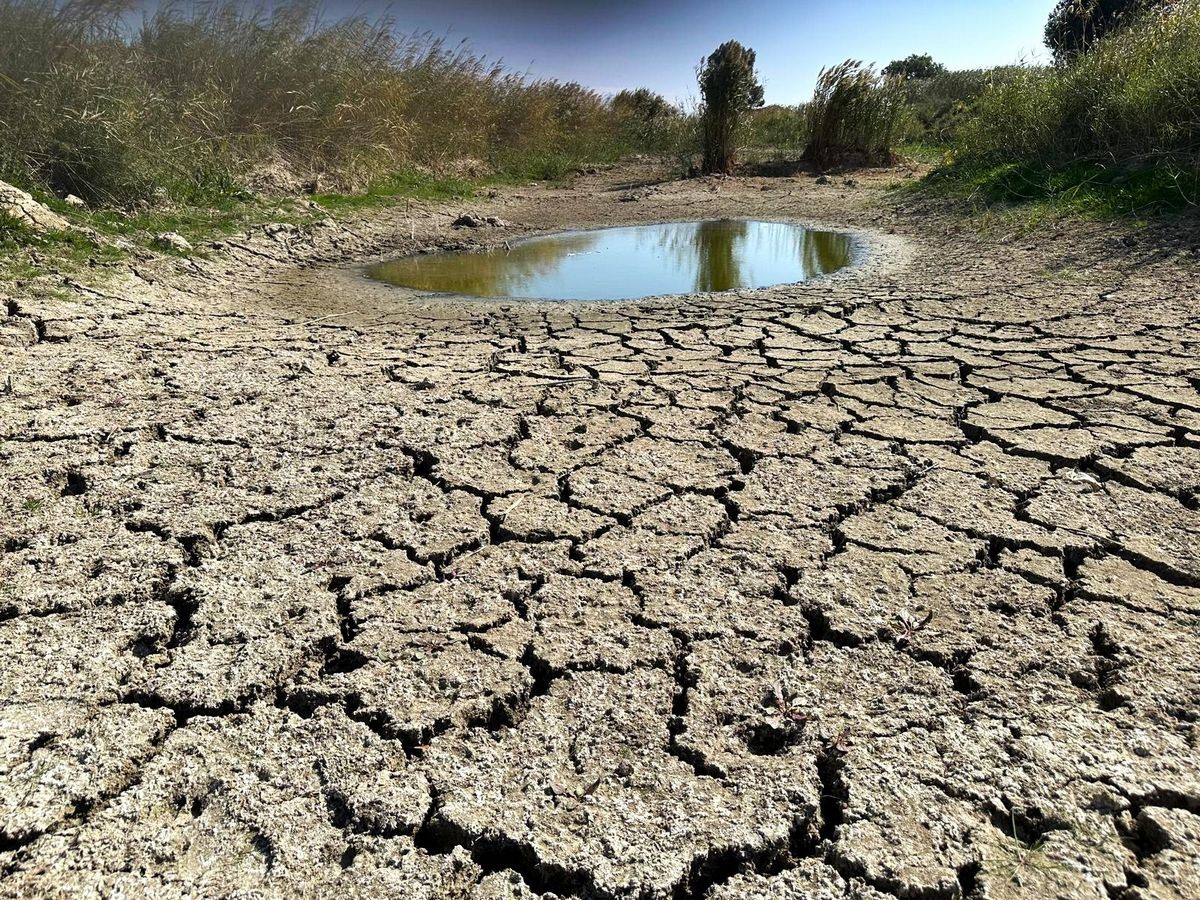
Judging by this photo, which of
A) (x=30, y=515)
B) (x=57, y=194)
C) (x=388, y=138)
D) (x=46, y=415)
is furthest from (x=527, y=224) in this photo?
(x=30, y=515)

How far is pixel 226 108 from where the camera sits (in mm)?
7113

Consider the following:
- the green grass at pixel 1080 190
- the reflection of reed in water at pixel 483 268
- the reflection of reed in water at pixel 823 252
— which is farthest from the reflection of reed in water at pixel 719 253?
the green grass at pixel 1080 190

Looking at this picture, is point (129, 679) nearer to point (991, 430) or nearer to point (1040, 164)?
point (991, 430)

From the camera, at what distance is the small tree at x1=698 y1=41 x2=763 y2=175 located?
35.3 ft

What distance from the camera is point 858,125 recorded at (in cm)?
1130

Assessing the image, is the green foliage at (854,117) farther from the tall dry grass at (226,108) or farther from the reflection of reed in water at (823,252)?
the reflection of reed in water at (823,252)

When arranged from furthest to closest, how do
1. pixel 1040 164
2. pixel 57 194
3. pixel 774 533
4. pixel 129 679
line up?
1. pixel 1040 164
2. pixel 57 194
3. pixel 774 533
4. pixel 129 679

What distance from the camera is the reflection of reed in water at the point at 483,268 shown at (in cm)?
491

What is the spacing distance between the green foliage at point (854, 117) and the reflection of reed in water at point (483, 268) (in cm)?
672

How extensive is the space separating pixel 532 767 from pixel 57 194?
5404mm

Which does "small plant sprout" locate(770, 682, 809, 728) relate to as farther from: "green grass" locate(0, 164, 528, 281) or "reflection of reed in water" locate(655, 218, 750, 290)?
"green grass" locate(0, 164, 528, 281)

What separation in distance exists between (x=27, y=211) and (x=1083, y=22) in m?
9.55

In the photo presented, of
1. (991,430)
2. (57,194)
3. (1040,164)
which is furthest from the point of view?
(1040,164)

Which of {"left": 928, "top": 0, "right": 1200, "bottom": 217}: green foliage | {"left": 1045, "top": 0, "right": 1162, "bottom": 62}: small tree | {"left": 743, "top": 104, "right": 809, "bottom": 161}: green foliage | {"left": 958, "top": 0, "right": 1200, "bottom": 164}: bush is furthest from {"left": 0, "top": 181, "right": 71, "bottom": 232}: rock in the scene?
{"left": 743, "top": 104, "right": 809, "bottom": 161}: green foliage
